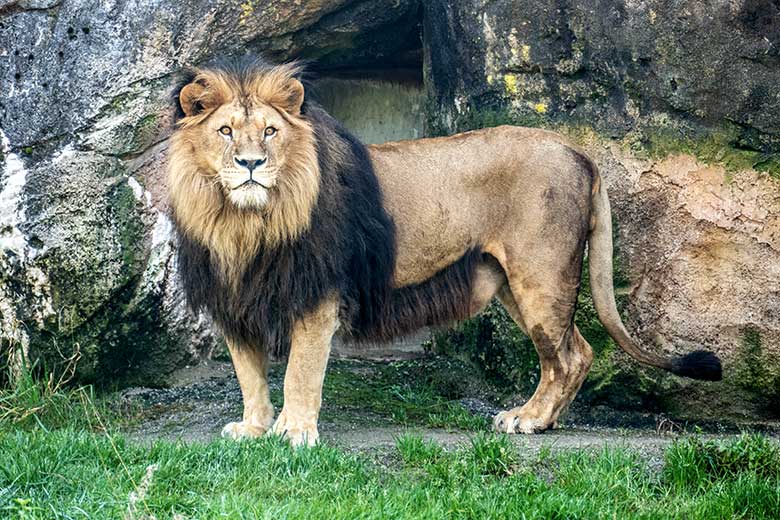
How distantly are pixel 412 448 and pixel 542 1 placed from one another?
9.72 feet

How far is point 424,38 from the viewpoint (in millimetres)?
7309

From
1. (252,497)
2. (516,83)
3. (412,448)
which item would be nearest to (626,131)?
(516,83)

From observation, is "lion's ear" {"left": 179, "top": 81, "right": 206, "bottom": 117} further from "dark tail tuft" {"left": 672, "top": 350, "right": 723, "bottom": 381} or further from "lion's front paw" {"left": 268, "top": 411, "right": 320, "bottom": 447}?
"dark tail tuft" {"left": 672, "top": 350, "right": 723, "bottom": 381}

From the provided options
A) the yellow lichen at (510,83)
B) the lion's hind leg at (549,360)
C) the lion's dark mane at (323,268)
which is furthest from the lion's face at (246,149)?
the yellow lichen at (510,83)

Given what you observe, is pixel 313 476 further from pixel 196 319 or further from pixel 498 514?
pixel 196 319

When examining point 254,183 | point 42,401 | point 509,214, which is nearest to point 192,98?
point 254,183

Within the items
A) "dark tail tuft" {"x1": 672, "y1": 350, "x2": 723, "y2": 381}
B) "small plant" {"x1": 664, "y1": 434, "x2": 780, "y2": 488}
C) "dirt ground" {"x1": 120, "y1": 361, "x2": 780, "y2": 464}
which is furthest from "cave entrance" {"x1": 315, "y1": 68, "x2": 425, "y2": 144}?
"small plant" {"x1": 664, "y1": 434, "x2": 780, "y2": 488}

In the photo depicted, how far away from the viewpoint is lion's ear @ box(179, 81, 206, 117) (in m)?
5.09

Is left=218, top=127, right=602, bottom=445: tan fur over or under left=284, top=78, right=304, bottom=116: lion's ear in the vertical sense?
under

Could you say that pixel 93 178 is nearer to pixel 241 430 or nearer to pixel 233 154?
pixel 233 154

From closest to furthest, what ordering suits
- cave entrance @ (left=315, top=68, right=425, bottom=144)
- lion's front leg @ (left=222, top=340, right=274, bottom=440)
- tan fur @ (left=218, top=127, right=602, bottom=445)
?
lion's front leg @ (left=222, top=340, right=274, bottom=440), tan fur @ (left=218, top=127, right=602, bottom=445), cave entrance @ (left=315, top=68, right=425, bottom=144)

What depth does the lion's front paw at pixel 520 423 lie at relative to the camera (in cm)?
579

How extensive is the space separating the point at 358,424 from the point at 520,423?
820mm

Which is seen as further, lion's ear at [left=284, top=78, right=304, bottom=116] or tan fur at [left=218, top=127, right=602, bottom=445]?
tan fur at [left=218, top=127, right=602, bottom=445]
